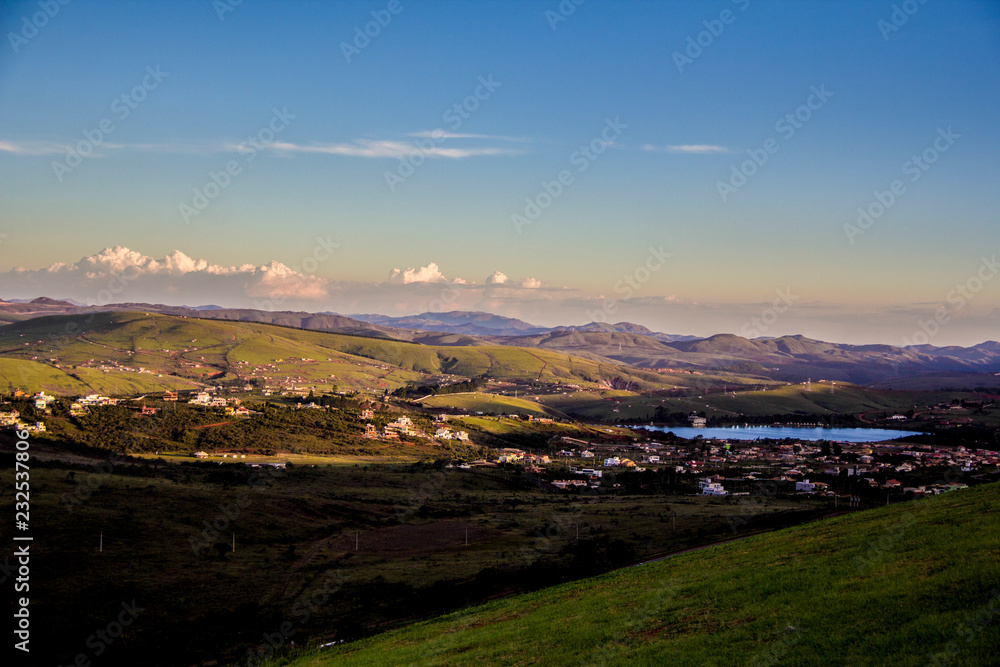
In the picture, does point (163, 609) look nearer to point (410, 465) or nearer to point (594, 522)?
point (594, 522)

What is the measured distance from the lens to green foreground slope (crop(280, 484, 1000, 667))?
12.3 m

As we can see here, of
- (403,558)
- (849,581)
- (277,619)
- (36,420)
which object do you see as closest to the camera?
(849,581)

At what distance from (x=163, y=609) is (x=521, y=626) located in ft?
75.9

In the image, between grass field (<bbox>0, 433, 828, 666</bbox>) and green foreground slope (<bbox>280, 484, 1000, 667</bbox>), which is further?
grass field (<bbox>0, 433, 828, 666</bbox>)

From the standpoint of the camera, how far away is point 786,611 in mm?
15219

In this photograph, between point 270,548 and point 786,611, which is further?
point 270,548

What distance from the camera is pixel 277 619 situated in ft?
115

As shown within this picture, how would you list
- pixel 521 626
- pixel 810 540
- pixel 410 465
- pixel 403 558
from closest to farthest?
pixel 521 626
pixel 810 540
pixel 403 558
pixel 410 465

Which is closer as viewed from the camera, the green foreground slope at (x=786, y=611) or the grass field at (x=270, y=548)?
the green foreground slope at (x=786, y=611)

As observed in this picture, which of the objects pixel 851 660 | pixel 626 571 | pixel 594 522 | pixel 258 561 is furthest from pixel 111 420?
pixel 851 660

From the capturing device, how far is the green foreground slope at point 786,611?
12289mm

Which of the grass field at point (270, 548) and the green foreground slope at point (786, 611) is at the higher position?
the green foreground slope at point (786, 611)

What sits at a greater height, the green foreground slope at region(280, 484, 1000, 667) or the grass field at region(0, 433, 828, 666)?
the green foreground slope at region(280, 484, 1000, 667)

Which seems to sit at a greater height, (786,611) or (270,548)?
(786,611)
